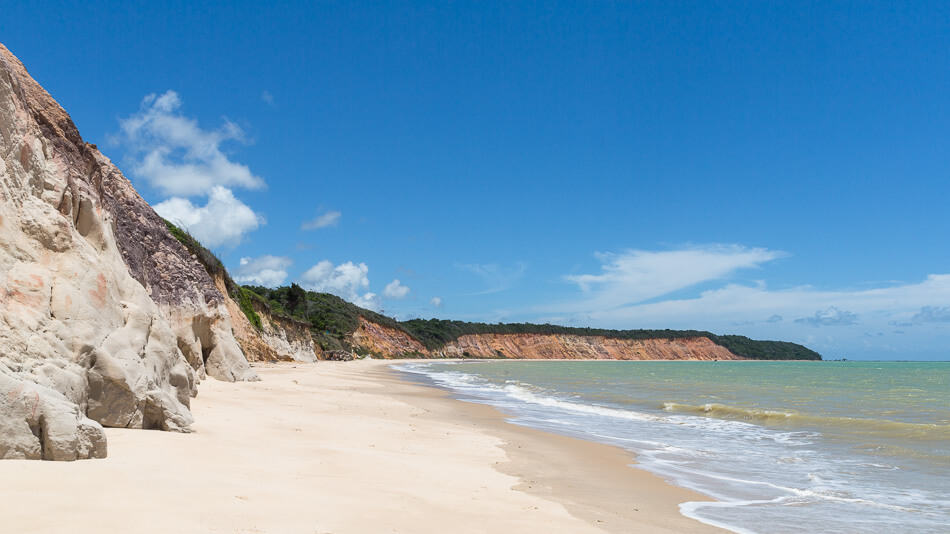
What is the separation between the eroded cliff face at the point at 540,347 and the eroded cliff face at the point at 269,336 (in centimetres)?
2848

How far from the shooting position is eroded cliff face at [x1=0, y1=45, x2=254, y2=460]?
16.9 feet

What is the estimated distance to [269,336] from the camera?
1499 inches

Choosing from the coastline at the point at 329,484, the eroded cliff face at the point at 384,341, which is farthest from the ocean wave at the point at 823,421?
the eroded cliff face at the point at 384,341

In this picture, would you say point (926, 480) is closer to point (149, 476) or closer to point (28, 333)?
point (149, 476)

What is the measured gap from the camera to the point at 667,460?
31.6ft

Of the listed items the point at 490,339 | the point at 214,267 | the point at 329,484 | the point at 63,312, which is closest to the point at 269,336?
the point at 214,267

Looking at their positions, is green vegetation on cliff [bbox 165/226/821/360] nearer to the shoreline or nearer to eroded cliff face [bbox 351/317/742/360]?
eroded cliff face [bbox 351/317/742/360]

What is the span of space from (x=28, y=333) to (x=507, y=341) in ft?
374

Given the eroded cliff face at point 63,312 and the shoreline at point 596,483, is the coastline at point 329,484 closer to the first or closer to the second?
the shoreline at point 596,483

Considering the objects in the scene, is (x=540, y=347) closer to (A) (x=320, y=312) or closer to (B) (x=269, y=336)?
(A) (x=320, y=312)

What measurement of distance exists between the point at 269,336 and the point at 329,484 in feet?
113

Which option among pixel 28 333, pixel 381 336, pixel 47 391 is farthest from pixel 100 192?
pixel 381 336

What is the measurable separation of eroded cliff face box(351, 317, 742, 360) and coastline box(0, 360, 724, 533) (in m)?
64.9

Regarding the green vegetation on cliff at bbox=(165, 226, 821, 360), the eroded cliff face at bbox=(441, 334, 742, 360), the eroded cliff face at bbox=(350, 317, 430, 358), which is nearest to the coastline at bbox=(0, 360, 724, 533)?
the green vegetation on cliff at bbox=(165, 226, 821, 360)
